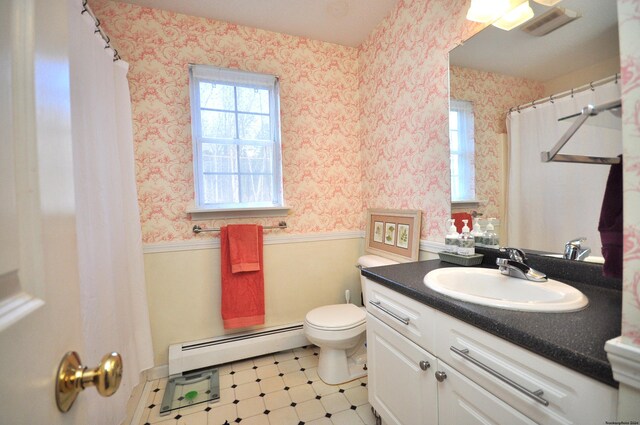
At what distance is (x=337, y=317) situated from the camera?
1.83 metres

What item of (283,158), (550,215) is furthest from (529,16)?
(283,158)

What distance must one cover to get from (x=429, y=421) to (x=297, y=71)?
7.63ft

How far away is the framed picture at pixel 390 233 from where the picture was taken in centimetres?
203

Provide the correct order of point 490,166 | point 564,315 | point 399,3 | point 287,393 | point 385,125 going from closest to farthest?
point 564,315, point 490,166, point 287,393, point 399,3, point 385,125

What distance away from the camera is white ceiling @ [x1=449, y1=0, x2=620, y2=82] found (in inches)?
38.6

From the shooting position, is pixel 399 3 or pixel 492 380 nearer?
pixel 492 380

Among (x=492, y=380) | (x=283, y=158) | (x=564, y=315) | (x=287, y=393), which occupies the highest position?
(x=283, y=158)

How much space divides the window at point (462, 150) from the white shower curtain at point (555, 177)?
0.20 metres

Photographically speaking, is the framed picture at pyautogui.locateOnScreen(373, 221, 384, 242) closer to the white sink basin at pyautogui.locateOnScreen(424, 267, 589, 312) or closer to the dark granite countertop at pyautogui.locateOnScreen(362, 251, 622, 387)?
the white sink basin at pyautogui.locateOnScreen(424, 267, 589, 312)

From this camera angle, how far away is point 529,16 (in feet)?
3.95

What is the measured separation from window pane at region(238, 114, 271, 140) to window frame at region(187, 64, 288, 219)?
29 mm

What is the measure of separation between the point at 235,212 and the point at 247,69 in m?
1.08

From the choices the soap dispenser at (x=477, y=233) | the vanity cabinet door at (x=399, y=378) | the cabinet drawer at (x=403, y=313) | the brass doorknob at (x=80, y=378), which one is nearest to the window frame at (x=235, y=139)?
the cabinet drawer at (x=403, y=313)

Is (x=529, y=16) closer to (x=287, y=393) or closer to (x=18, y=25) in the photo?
(x=18, y=25)
